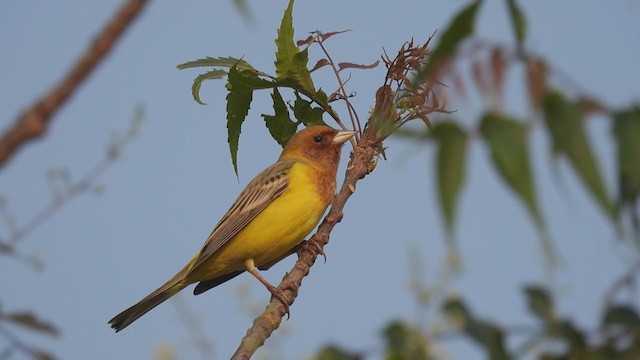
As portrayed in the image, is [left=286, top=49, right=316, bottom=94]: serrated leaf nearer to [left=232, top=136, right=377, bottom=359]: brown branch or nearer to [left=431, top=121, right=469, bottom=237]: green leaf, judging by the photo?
[left=232, top=136, right=377, bottom=359]: brown branch

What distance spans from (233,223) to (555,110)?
20.7 feet

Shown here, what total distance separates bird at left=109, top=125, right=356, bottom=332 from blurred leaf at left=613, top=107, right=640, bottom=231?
5.54 meters

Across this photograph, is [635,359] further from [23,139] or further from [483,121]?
[23,139]

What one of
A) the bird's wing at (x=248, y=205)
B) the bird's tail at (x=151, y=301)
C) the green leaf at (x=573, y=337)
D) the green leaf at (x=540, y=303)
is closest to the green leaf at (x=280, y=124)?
the bird's wing at (x=248, y=205)

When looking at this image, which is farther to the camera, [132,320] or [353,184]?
[132,320]

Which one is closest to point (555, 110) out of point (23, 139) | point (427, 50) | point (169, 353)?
point (23, 139)

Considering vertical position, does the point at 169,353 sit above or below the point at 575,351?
above

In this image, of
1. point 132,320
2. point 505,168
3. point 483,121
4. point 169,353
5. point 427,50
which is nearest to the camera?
point 505,168

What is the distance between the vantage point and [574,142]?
191cm

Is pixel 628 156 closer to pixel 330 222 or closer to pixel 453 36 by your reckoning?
pixel 453 36

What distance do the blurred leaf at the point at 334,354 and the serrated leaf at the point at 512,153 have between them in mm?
670

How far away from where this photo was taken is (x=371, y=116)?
649 centimetres

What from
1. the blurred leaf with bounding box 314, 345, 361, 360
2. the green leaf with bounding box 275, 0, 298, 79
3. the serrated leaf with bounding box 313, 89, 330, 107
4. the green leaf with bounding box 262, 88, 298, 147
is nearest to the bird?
the green leaf with bounding box 262, 88, 298, 147

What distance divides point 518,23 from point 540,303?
2.36ft
